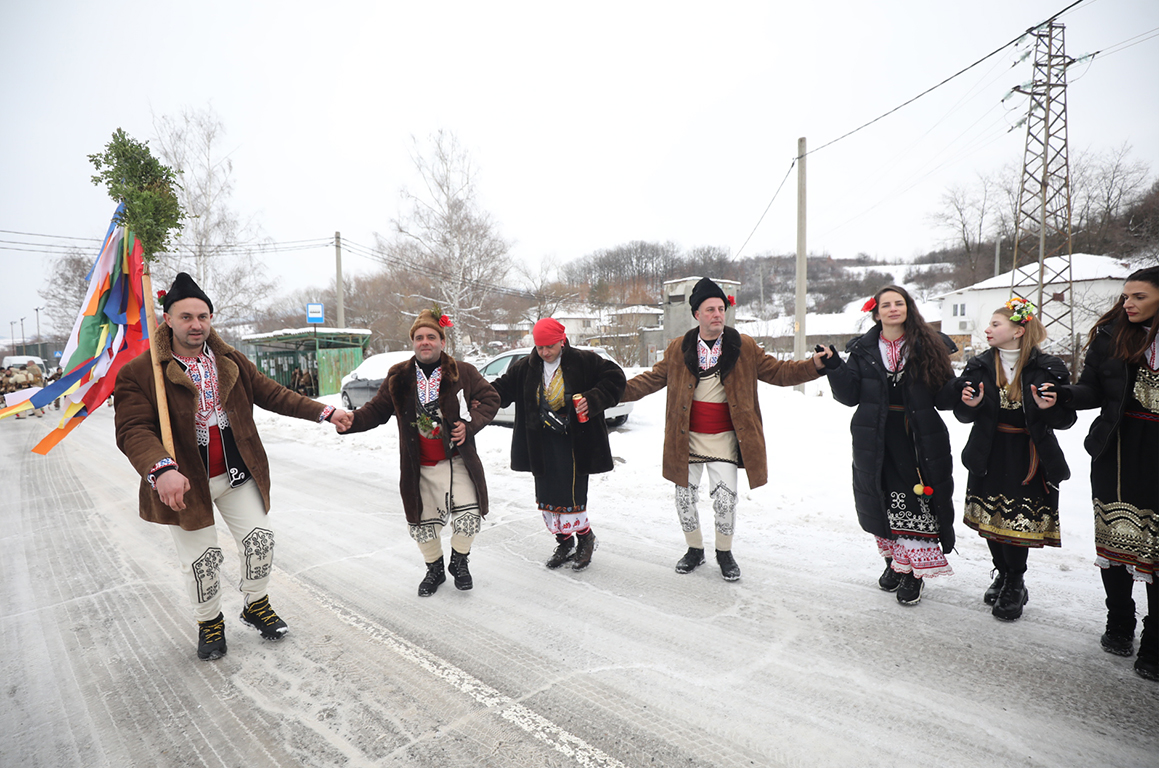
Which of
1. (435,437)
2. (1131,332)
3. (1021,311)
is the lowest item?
(435,437)

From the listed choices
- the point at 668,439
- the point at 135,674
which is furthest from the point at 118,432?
the point at 668,439

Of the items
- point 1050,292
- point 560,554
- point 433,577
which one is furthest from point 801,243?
point 1050,292

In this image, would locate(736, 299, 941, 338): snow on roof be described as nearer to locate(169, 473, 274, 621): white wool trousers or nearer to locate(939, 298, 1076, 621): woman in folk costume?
locate(939, 298, 1076, 621): woman in folk costume

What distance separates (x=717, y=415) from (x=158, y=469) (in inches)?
130

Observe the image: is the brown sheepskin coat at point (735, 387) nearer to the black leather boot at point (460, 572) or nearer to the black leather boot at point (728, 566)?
the black leather boot at point (728, 566)

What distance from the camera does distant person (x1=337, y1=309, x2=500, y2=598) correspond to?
3764mm

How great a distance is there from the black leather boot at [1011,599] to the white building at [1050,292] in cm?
2610

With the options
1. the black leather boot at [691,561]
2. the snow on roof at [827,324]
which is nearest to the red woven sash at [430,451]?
the black leather boot at [691,561]

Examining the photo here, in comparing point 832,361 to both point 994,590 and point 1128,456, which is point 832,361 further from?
point 994,590

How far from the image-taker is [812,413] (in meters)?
10.1

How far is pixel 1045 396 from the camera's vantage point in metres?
2.96

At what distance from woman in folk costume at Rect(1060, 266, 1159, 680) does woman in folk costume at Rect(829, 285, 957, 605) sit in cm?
65

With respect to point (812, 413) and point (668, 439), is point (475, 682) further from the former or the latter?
point (812, 413)

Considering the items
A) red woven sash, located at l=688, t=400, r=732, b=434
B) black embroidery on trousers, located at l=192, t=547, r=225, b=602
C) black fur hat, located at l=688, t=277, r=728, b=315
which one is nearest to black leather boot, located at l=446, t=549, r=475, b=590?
black embroidery on trousers, located at l=192, t=547, r=225, b=602
